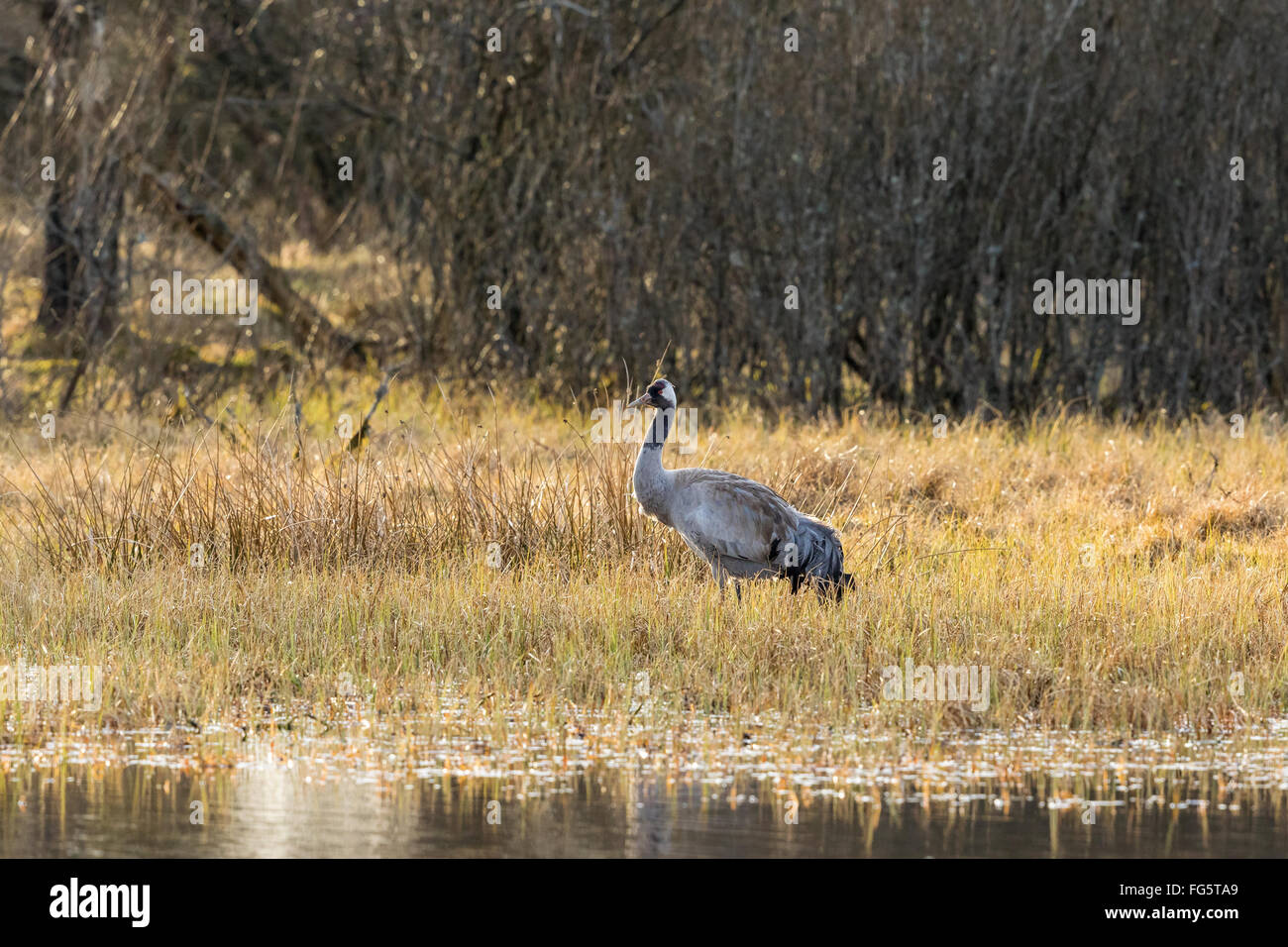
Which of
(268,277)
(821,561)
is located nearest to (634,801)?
(821,561)

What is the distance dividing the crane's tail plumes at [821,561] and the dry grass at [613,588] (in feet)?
0.48

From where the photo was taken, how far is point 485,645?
7438 millimetres

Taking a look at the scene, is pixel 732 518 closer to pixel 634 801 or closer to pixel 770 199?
pixel 634 801

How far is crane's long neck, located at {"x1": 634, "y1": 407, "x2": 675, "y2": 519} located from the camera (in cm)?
804

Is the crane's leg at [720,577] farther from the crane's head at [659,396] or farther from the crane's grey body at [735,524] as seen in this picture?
the crane's head at [659,396]

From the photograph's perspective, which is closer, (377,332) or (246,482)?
(246,482)

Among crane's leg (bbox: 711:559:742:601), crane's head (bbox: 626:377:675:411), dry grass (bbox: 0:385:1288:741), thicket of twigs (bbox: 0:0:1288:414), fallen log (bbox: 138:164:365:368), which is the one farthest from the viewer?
fallen log (bbox: 138:164:365:368)

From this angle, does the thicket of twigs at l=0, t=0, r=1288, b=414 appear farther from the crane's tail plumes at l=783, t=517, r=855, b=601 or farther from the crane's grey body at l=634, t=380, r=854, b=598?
the crane's tail plumes at l=783, t=517, r=855, b=601

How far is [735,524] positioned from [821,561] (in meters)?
0.42

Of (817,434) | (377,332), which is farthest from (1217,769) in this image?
(377,332)

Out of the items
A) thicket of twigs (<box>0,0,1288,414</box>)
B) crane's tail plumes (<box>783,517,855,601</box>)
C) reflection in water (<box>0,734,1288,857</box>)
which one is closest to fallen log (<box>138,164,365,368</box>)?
thicket of twigs (<box>0,0,1288,414</box>)
